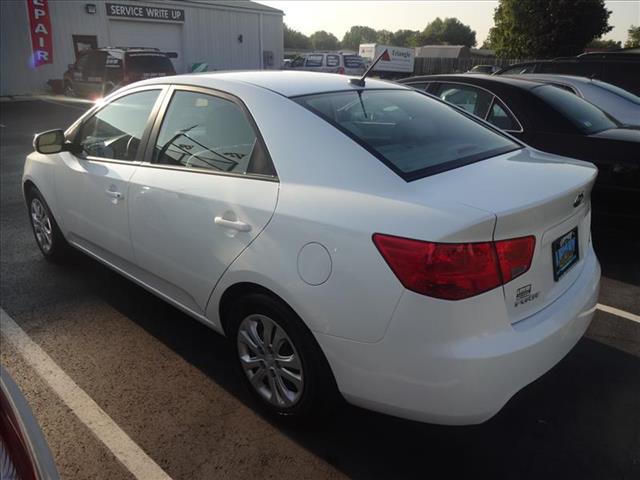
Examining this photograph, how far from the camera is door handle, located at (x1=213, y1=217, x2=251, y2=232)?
96.6 inches

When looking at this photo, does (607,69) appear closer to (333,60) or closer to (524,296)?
(524,296)

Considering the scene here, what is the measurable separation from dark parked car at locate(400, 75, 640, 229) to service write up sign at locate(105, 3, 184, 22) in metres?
21.3

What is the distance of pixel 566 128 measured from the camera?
14.9 ft

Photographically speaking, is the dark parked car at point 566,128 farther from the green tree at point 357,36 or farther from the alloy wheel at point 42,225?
the green tree at point 357,36

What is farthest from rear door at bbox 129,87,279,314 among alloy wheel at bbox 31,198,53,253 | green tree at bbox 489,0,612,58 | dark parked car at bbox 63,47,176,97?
green tree at bbox 489,0,612,58

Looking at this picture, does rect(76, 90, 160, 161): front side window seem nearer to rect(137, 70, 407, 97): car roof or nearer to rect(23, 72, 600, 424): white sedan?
rect(23, 72, 600, 424): white sedan

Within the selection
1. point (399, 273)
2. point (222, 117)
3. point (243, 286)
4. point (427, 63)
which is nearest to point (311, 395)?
point (243, 286)

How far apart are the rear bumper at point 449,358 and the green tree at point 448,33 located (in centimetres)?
12602

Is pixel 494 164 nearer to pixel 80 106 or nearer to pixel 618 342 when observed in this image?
pixel 618 342

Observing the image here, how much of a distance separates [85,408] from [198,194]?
1247 millimetres

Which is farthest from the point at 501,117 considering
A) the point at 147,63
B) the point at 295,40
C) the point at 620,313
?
the point at 295,40

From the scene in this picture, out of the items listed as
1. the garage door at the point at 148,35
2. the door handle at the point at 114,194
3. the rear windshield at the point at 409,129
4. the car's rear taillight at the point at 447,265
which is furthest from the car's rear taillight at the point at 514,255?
the garage door at the point at 148,35

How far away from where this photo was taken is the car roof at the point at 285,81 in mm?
2809

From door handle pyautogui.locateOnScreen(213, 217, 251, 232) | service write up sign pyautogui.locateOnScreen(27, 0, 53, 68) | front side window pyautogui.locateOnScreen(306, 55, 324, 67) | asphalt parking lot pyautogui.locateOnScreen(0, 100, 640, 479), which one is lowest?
asphalt parking lot pyautogui.locateOnScreen(0, 100, 640, 479)
